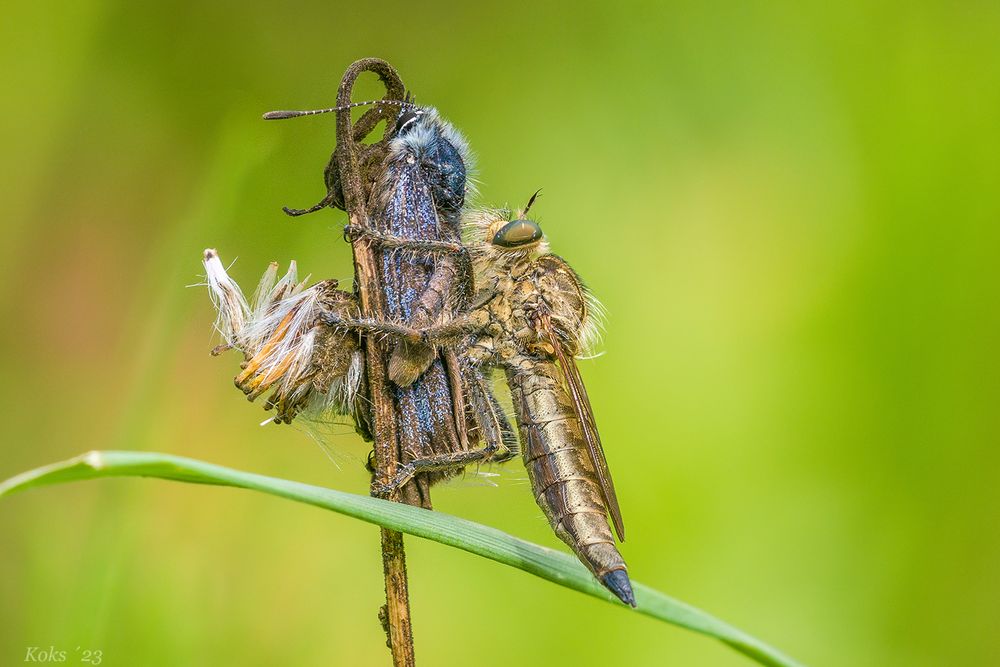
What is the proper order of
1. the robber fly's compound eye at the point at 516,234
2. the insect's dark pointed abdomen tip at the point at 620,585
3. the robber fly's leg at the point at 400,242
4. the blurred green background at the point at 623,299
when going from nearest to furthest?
the insect's dark pointed abdomen tip at the point at 620,585 → the robber fly's leg at the point at 400,242 → the robber fly's compound eye at the point at 516,234 → the blurred green background at the point at 623,299

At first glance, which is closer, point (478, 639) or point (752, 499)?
point (478, 639)

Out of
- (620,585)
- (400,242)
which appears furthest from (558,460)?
(400,242)

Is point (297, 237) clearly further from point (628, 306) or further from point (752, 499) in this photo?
point (752, 499)

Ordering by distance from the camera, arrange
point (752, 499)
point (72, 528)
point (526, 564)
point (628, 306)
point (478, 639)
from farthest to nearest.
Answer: point (628, 306), point (752, 499), point (478, 639), point (72, 528), point (526, 564)

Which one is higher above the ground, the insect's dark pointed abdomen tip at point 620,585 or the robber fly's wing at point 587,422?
the robber fly's wing at point 587,422

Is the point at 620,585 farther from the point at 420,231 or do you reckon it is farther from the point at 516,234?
the point at 516,234

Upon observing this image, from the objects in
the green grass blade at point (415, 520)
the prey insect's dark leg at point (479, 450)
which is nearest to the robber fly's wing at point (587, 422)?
the prey insect's dark leg at point (479, 450)

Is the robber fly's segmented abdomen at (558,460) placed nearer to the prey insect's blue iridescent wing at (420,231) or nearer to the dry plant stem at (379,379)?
the prey insect's blue iridescent wing at (420,231)

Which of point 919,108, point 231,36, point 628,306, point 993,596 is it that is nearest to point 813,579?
point 993,596
